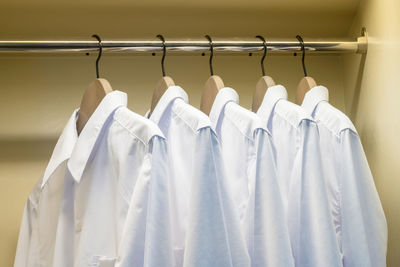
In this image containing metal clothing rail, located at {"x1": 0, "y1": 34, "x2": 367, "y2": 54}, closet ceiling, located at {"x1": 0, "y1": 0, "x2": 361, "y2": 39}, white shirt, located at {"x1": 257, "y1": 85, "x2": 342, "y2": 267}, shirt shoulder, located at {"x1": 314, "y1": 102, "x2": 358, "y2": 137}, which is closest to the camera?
white shirt, located at {"x1": 257, "y1": 85, "x2": 342, "y2": 267}

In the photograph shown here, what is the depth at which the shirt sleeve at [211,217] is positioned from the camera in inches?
34.8

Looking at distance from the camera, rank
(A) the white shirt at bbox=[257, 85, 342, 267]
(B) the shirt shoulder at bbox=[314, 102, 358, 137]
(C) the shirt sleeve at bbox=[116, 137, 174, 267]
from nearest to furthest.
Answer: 1. (C) the shirt sleeve at bbox=[116, 137, 174, 267]
2. (A) the white shirt at bbox=[257, 85, 342, 267]
3. (B) the shirt shoulder at bbox=[314, 102, 358, 137]

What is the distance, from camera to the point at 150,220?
89 centimetres

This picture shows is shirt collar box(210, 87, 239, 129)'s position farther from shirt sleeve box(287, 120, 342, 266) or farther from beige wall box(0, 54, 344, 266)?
beige wall box(0, 54, 344, 266)

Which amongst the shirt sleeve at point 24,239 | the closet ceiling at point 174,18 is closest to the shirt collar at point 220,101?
the closet ceiling at point 174,18

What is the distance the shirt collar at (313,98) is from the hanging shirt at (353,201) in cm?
6

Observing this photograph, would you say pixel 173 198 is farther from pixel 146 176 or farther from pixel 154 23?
pixel 154 23

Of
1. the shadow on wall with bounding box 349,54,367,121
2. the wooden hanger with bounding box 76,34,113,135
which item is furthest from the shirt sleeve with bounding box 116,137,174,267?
the shadow on wall with bounding box 349,54,367,121

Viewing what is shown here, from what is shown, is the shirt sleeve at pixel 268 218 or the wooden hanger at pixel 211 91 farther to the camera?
the wooden hanger at pixel 211 91

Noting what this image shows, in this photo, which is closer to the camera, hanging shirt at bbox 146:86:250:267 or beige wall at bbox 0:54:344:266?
hanging shirt at bbox 146:86:250:267

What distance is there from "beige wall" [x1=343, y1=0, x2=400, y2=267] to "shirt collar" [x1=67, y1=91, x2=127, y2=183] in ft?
1.89

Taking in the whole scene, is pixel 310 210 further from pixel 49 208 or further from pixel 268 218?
pixel 49 208

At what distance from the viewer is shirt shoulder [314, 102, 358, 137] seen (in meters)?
1.09

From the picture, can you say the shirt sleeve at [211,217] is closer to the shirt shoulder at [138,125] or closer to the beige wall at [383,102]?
the shirt shoulder at [138,125]
